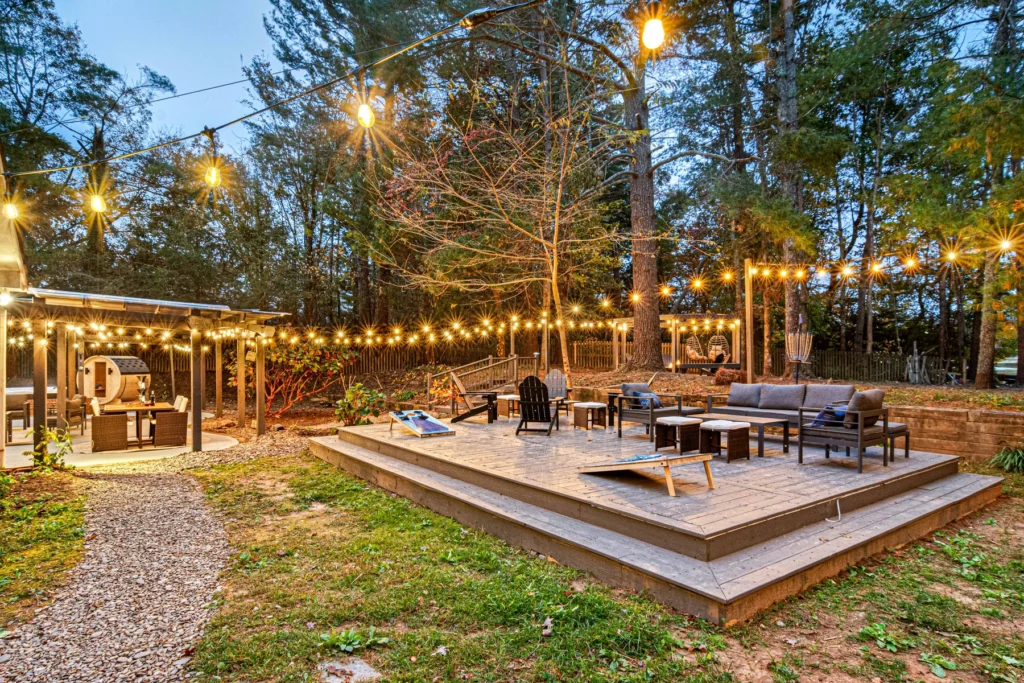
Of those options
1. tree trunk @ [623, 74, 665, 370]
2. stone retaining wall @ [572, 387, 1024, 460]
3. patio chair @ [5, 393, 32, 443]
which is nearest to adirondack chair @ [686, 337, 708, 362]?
tree trunk @ [623, 74, 665, 370]

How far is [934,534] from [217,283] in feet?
61.3

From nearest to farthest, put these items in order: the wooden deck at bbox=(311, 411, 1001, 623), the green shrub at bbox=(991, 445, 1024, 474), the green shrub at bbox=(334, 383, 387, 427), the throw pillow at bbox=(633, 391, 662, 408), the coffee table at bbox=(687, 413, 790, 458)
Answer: the wooden deck at bbox=(311, 411, 1001, 623), the coffee table at bbox=(687, 413, 790, 458), the green shrub at bbox=(991, 445, 1024, 474), the throw pillow at bbox=(633, 391, 662, 408), the green shrub at bbox=(334, 383, 387, 427)

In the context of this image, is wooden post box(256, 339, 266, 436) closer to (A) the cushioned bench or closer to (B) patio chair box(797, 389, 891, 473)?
(A) the cushioned bench

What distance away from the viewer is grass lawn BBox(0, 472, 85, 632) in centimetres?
345

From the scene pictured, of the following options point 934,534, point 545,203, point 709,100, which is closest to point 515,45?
point 545,203

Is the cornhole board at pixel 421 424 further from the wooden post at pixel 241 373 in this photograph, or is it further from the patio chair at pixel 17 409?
the patio chair at pixel 17 409

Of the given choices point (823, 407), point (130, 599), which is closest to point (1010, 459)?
point (823, 407)

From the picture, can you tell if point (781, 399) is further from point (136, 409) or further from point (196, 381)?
point (136, 409)

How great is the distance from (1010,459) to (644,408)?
15.2ft

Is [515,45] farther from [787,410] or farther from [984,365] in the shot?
[984,365]

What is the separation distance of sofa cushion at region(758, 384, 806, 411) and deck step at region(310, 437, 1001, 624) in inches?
74.5

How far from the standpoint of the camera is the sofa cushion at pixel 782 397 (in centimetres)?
717

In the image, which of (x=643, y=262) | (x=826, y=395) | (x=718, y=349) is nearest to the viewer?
(x=826, y=395)

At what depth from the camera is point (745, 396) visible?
7.80 m
